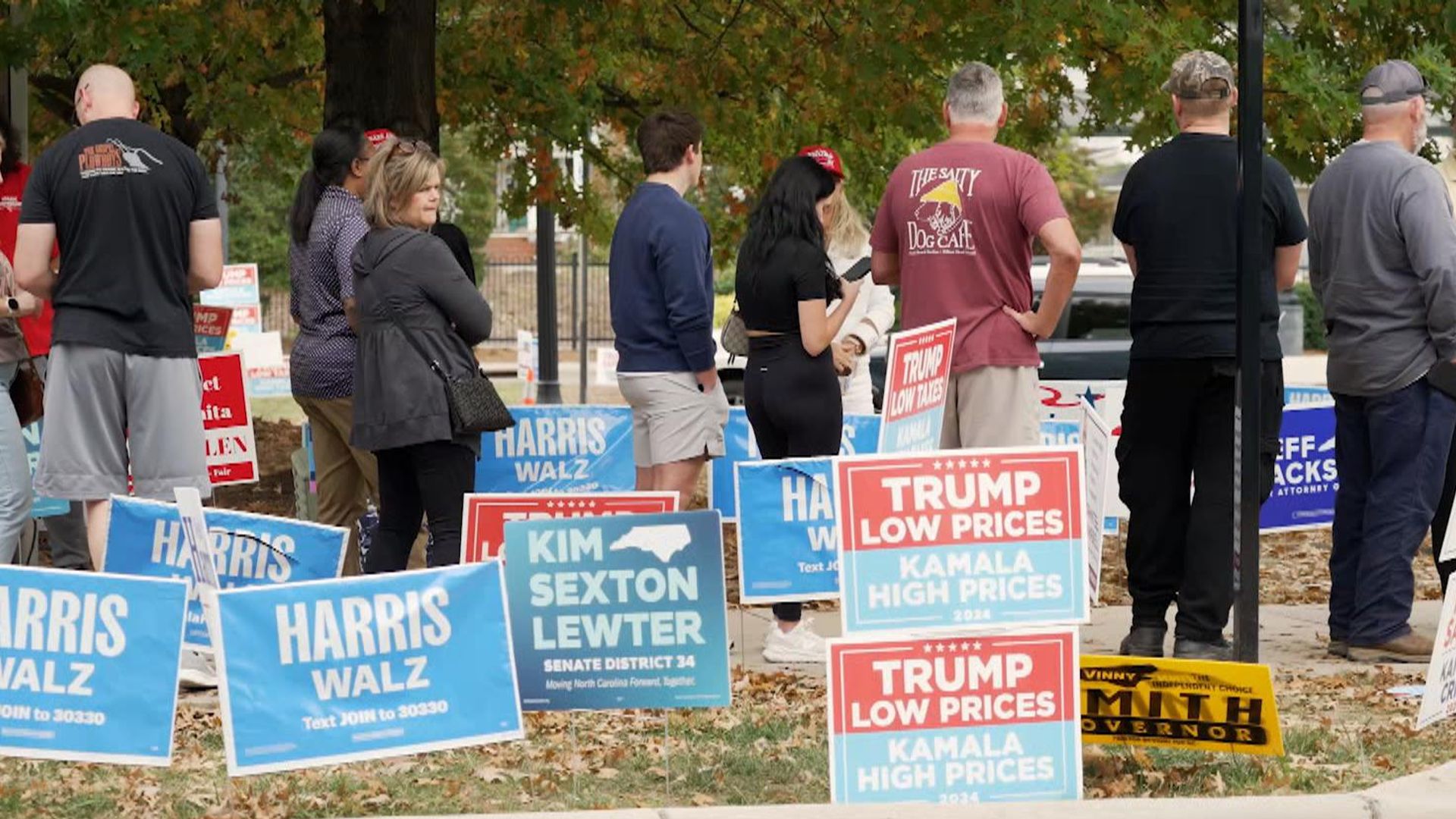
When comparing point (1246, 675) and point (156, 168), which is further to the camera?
point (156, 168)

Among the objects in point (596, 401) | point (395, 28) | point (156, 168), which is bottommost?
point (596, 401)

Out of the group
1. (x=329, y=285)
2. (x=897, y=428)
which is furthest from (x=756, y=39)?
(x=897, y=428)

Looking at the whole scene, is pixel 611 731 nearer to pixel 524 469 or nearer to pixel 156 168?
pixel 156 168

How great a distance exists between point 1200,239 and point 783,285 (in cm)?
146

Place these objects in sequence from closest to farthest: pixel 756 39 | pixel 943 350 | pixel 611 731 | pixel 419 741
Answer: pixel 419 741, pixel 611 731, pixel 943 350, pixel 756 39

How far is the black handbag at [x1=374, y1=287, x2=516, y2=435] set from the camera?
7785 mm

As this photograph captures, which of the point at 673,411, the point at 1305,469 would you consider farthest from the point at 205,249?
the point at 1305,469

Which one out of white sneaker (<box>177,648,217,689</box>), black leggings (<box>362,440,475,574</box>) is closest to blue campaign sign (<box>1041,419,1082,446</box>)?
black leggings (<box>362,440,475,574</box>)

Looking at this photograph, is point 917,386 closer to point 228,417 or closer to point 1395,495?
point 1395,495

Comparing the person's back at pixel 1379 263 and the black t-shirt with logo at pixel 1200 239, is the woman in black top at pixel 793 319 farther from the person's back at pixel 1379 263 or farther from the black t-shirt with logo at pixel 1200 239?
the person's back at pixel 1379 263

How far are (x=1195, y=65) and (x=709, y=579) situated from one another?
2.79 metres

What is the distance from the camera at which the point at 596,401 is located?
28.0m

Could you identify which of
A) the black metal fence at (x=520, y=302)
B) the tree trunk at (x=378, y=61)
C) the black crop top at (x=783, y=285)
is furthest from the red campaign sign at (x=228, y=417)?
the black metal fence at (x=520, y=302)

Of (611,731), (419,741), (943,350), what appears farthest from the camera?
(943,350)
